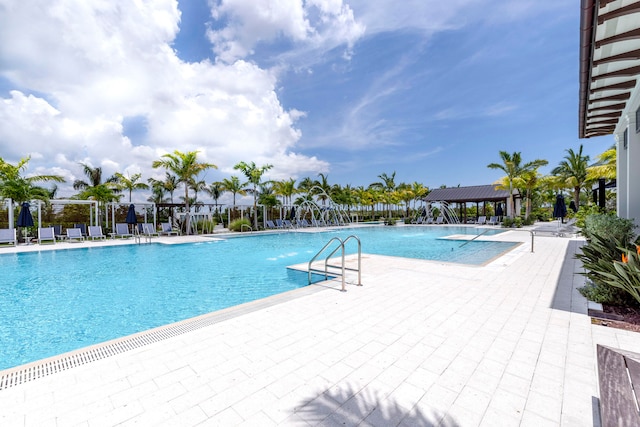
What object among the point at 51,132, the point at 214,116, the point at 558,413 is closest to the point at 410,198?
the point at 214,116

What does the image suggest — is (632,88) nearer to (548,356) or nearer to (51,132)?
(548,356)

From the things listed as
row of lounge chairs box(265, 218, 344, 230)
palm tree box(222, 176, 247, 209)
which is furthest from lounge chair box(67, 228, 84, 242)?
row of lounge chairs box(265, 218, 344, 230)

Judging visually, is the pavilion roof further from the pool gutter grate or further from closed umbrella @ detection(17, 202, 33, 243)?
closed umbrella @ detection(17, 202, 33, 243)

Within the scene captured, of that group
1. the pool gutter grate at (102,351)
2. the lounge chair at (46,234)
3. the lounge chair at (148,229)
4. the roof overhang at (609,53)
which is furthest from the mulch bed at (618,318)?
the lounge chair at (46,234)

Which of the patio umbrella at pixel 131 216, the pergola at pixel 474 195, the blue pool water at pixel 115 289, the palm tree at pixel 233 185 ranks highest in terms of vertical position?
the palm tree at pixel 233 185

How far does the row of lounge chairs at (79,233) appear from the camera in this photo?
591 inches

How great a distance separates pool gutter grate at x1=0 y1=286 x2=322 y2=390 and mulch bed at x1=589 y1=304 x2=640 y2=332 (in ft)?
16.5

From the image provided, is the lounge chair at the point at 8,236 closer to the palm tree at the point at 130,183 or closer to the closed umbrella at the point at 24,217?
the closed umbrella at the point at 24,217

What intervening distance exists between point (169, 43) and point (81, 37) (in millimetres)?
2877

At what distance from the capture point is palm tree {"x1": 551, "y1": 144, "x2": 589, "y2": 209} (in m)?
27.7

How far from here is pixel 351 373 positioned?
275 cm

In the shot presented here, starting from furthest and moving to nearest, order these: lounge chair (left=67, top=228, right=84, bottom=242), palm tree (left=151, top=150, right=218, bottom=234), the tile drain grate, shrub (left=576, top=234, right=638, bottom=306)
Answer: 1. palm tree (left=151, top=150, right=218, bottom=234)
2. lounge chair (left=67, top=228, right=84, bottom=242)
3. shrub (left=576, top=234, right=638, bottom=306)
4. the tile drain grate

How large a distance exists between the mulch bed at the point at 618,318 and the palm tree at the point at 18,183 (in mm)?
23256

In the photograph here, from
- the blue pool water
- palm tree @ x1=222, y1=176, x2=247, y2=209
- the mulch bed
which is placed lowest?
the blue pool water
